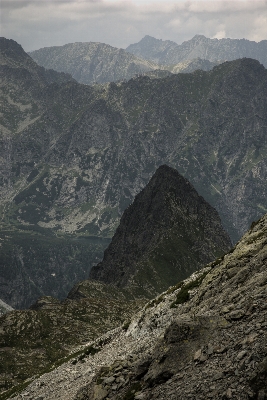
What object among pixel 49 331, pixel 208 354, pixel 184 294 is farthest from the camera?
pixel 49 331

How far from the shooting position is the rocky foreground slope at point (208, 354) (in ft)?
107

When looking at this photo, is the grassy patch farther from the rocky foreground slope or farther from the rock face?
the rock face

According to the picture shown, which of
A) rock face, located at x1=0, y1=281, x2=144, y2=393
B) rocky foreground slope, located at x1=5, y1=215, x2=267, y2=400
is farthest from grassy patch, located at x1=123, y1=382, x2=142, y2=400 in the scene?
rock face, located at x1=0, y1=281, x2=144, y2=393

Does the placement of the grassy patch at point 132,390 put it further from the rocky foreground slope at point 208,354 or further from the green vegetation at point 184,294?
the green vegetation at point 184,294

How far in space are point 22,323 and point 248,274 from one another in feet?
429

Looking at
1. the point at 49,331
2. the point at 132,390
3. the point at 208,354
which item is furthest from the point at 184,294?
the point at 49,331

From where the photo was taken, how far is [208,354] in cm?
3703

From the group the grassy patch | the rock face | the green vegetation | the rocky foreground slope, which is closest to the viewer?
the rocky foreground slope

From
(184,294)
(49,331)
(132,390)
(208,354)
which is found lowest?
(49,331)

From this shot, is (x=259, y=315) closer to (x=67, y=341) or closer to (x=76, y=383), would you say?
(x=76, y=383)

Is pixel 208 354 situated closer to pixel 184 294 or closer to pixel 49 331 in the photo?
pixel 184 294

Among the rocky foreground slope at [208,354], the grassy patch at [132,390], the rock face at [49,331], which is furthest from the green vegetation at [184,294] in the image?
the rock face at [49,331]

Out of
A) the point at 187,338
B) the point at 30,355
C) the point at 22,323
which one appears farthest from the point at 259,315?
the point at 22,323

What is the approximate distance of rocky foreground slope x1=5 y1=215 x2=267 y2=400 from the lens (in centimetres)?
3262
